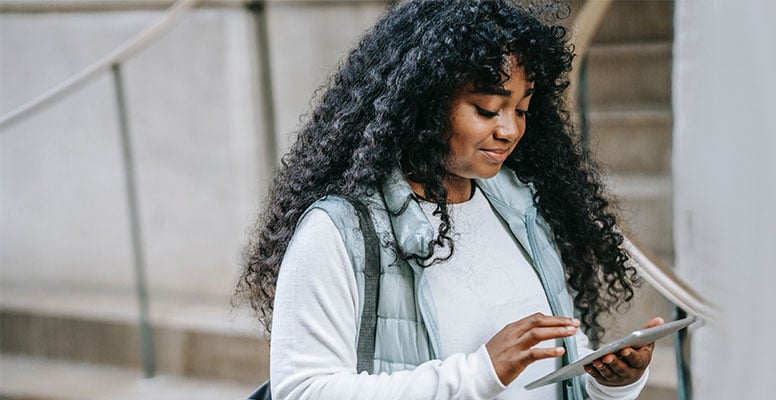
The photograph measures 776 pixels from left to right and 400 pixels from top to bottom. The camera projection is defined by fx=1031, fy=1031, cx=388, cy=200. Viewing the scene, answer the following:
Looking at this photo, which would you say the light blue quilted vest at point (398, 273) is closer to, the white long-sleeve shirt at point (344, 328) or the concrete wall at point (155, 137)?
the white long-sleeve shirt at point (344, 328)

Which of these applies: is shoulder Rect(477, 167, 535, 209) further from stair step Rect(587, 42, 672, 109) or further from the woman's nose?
stair step Rect(587, 42, 672, 109)

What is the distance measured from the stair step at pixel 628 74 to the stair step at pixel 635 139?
0.14m

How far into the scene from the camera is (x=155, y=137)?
3807mm

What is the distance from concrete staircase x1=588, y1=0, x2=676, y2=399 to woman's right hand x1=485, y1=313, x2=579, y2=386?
181 centimetres

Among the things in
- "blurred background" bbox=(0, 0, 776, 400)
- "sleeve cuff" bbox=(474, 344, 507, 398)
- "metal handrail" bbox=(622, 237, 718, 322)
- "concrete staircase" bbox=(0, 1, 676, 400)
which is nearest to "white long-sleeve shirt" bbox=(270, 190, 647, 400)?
"sleeve cuff" bbox=(474, 344, 507, 398)

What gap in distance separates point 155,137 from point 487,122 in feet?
8.78

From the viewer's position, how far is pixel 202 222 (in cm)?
381

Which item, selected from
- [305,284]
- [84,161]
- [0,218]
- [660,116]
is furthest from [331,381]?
[0,218]

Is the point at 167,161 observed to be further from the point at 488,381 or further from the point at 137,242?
the point at 488,381

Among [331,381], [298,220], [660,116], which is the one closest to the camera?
[331,381]

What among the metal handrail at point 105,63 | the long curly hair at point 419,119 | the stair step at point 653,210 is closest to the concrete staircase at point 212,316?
the stair step at point 653,210

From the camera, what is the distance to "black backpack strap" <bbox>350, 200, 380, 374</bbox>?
50.4 inches

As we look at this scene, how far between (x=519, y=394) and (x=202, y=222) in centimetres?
256

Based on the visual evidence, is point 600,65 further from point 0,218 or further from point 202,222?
point 0,218
